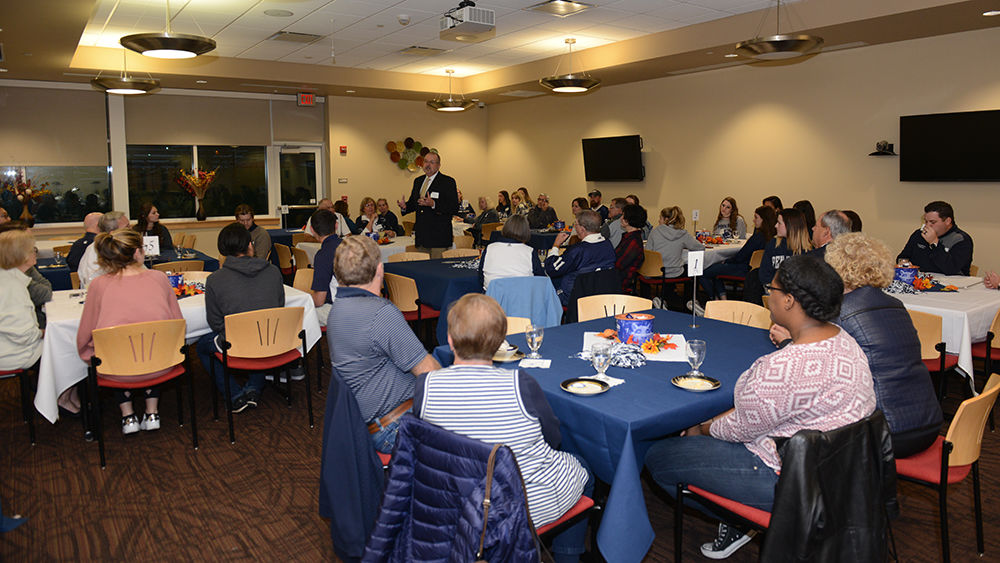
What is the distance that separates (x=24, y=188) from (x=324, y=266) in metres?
7.63

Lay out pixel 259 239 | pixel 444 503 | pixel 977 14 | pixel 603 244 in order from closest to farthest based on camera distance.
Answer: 1. pixel 444 503
2. pixel 603 244
3. pixel 977 14
4. pixel 259 239

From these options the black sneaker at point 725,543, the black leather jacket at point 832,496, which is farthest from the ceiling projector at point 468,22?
the black leather jacket at point 832,496

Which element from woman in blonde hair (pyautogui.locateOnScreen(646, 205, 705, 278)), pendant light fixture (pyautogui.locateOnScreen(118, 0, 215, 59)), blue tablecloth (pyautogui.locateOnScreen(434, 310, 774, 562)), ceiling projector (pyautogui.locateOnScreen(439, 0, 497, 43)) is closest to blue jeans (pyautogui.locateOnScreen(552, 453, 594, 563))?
blue tablecloth (pyautogui.locateOnScreen(434, 310, 774, 562))

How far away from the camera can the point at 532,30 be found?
27.2ft

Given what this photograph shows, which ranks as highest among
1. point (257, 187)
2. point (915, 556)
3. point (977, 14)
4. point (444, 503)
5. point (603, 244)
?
point (977, 14)

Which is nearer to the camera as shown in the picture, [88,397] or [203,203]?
[88,397]

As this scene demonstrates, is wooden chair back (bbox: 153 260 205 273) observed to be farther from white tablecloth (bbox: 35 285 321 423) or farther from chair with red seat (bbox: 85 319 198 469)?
chair with red seat (bbox: 85 319 198 469)

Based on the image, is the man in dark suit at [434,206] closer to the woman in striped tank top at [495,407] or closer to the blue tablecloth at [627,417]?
the blue tablecloth at [627,417]

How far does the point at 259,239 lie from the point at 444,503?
6587 mm

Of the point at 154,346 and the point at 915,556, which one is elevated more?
the point at 154,346

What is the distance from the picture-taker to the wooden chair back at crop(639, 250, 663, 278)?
297 inches

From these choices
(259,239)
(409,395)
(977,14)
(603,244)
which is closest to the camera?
(409,395)

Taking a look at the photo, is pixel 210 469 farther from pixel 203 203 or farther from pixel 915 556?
pixel 203 203

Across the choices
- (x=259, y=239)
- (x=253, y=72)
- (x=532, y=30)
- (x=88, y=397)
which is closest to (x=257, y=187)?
(x=253, y=72)
